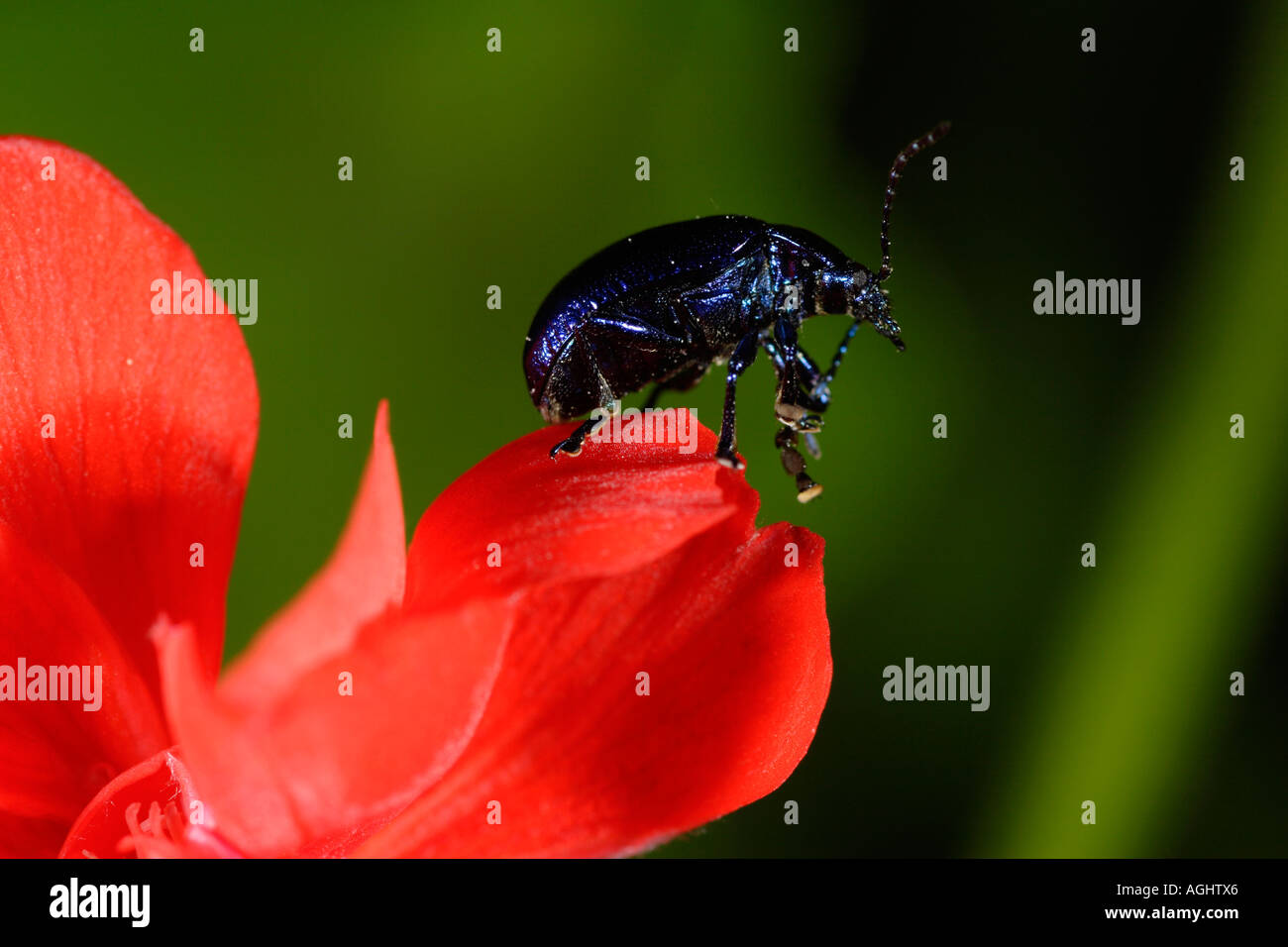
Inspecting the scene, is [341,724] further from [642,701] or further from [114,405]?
[114,405]

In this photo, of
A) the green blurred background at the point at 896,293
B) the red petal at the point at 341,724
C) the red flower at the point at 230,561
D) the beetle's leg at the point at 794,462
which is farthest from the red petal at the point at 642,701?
the green blurred background at the point at 896,293

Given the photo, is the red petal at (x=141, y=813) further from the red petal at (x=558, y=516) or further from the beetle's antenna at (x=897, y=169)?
the beetle's antenna at (x=897, y=169)

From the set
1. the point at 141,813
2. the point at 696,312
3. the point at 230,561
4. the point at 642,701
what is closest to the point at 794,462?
the point at 696,312

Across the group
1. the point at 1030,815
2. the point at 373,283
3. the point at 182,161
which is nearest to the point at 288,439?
the point at 373,283

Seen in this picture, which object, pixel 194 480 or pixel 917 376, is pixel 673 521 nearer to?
pixel 194 480

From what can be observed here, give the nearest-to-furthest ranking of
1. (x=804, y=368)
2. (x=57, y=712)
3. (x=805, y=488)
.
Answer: (x=57, y=712) → (x=805, y=488) → (x=804, y=368)
